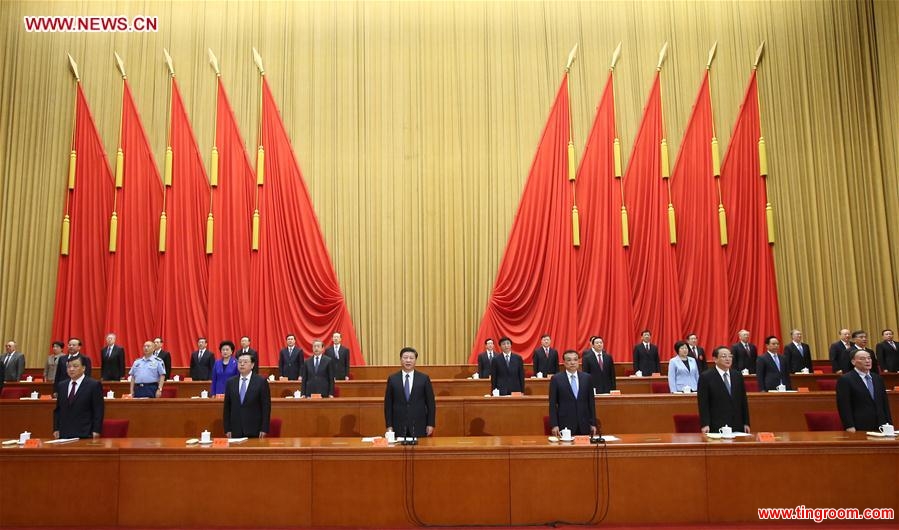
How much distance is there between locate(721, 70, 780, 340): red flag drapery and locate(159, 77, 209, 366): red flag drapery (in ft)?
29.9

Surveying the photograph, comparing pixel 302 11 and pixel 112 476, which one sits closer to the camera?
pixel 112 476

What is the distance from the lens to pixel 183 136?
1221 cm

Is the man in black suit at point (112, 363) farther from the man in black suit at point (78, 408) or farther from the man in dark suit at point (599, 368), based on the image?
the man in dark suit at point (599, 368)

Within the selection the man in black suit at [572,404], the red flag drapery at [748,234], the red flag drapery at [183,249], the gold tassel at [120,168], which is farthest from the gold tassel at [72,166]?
the red flag drapery at [748,234]

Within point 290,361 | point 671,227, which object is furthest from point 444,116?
point 290,361

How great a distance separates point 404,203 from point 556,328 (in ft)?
11.2

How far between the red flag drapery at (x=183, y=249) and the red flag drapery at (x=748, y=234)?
9.10 metres

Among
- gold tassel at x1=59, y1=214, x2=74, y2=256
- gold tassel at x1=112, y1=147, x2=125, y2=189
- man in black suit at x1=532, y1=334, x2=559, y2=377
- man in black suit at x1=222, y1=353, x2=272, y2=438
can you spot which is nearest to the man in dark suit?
man in black suit at x1=532, y1=334, x2=559, y2=377

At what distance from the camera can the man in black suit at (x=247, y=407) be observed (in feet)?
18.3

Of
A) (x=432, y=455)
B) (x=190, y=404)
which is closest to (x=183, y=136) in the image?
(x=190, y=404)

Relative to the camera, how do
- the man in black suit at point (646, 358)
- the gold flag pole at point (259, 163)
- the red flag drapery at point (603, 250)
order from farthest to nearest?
the gold flag pole at point (259, 163)
the red flag drapery at point (603, 250)
the man in black suit at point (646, 358)

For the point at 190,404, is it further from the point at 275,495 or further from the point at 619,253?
the point at 619,253

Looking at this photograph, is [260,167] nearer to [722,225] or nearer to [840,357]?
[722,225]

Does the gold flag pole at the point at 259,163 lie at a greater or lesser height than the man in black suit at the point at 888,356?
greater
